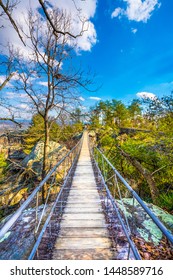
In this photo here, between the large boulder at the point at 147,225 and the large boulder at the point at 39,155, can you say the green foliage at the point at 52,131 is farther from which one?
the large boulder at the point at 147,225

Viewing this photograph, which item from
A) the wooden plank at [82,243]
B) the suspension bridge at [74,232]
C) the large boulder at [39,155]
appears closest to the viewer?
the suspension bridge at [74,232]

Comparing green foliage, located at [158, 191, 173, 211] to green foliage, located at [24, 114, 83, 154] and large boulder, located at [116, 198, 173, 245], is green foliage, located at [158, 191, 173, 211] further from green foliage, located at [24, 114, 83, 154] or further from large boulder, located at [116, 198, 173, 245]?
green foliage, located at [24, 114, 83, 154]

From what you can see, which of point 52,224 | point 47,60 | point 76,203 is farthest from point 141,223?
point 47,60

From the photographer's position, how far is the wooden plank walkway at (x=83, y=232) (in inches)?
90.7

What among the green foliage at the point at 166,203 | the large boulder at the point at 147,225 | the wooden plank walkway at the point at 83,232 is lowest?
the green foliage at the point at 166,203

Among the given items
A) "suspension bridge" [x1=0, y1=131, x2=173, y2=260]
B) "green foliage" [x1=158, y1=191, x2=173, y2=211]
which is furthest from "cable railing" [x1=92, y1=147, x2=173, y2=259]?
"green foliage" [x1=158, y1=191, x2=173, y2=211]

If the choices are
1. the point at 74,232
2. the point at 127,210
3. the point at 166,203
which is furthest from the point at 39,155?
the point at 74,232

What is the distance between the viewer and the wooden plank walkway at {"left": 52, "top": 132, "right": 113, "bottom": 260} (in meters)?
2.30

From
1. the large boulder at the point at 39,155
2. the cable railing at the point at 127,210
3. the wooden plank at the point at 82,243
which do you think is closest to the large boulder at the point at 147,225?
the cable railing at the point at 127,210

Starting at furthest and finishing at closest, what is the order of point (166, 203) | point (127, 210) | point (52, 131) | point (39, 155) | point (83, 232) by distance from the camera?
point (39, 155), point (52, 131), point (166, 203), point (127, 210), point (83, 232)

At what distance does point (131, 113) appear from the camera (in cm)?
4281

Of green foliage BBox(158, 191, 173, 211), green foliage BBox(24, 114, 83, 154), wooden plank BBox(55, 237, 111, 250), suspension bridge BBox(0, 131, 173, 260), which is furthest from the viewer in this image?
green foliage BBox(24, 114, 83, 154)

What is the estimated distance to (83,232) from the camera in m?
2.80

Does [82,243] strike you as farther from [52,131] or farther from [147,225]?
[52,131]
